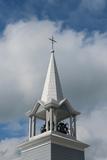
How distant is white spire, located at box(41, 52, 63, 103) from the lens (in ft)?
122

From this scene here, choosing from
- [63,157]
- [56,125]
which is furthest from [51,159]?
[56,125]

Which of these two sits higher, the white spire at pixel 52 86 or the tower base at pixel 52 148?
the white spire at pixel 52 86

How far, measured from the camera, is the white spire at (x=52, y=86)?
37312 millimetres

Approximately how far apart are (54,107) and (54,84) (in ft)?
10.1

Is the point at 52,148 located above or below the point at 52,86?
below

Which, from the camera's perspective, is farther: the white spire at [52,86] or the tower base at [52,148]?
the white spire at [52,86]

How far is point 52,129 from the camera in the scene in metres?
35.0

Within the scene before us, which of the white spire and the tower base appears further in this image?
the white spire

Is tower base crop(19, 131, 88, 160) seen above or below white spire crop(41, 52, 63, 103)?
below

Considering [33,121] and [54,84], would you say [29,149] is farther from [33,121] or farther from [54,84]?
[54,84]

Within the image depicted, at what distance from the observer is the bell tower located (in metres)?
34.2

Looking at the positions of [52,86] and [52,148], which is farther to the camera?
[52,86]

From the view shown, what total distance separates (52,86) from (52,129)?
184 inches

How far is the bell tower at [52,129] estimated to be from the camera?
34188 mm
